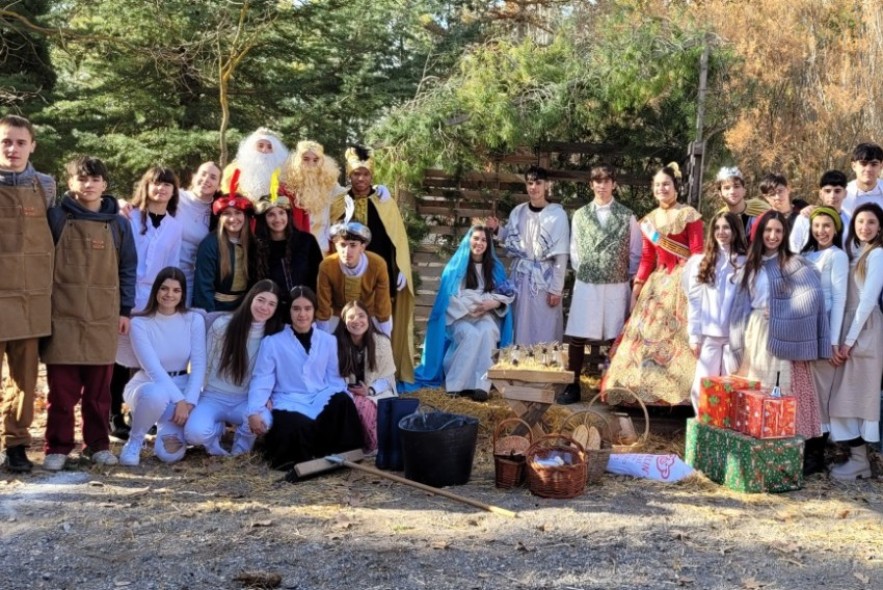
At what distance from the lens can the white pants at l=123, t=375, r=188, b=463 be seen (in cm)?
510

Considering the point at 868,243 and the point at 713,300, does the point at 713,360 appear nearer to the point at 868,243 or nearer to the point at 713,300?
the point at 713,300

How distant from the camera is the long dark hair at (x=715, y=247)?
559 centimetres

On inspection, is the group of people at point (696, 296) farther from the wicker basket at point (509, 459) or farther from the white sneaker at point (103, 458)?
the white sneaker at point (103, 458)

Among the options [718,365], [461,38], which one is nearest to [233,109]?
[461,38]

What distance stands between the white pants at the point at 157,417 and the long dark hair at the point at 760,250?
3571mm

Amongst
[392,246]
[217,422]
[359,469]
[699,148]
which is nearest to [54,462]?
[217,422]

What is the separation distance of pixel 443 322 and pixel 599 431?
2041 millimetres

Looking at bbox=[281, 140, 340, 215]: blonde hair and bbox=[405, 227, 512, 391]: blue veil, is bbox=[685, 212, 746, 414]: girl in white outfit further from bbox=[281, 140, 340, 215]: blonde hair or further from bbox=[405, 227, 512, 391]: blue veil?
bbox=[281, 140, 340, 215]: blonde hair

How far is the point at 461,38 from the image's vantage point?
53.5ft

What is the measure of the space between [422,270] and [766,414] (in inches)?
156

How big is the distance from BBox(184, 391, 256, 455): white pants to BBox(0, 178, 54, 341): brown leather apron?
101cm

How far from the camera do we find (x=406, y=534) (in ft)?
13.1

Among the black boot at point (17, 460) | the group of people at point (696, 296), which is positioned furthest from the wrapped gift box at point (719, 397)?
the black boot at point (17, 460)

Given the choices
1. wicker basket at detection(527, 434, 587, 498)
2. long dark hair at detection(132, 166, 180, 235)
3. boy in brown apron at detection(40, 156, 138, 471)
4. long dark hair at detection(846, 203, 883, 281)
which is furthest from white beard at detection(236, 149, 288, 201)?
long dark hair at detection(846, 203, 883, 281)
